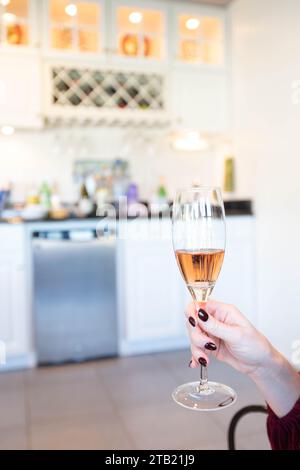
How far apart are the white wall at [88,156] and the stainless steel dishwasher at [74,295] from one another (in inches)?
30.0

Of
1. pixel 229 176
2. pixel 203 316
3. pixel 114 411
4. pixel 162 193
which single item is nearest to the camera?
pixel 203 316

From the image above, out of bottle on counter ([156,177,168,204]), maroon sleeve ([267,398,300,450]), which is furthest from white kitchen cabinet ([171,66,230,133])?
maroon sleeve ([267,398,300,450])

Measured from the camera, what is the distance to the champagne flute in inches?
18.5

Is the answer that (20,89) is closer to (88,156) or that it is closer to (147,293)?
(88,156)

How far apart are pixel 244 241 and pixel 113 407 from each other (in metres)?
1.44

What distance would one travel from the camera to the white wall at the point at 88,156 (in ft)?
10.7

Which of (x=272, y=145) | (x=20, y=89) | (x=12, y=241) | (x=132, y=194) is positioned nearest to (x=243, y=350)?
(x=12, y=241)

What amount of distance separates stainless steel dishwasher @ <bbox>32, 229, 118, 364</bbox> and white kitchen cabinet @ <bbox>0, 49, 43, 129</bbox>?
0.85 metres

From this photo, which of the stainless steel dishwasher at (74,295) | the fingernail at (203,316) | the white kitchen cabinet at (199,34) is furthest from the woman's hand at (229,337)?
the white kitchen cabinet at (199,34)

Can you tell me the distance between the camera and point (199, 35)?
334 cm

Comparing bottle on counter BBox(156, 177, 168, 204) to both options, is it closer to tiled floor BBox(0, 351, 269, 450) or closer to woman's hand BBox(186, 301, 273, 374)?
tiled floor BBox(0, 351, 269, 450)

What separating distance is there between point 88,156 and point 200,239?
9.95 ft

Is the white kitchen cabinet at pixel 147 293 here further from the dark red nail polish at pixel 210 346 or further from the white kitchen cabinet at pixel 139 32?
the dark red nail polish at pixel 210 346
